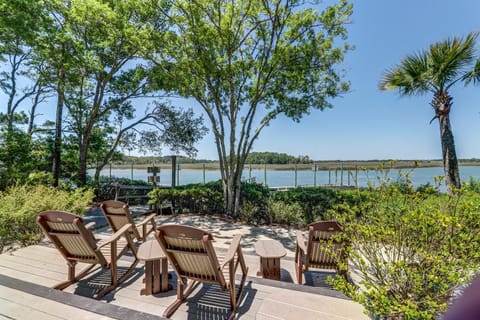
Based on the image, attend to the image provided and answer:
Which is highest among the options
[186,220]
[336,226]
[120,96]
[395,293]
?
[120,96]

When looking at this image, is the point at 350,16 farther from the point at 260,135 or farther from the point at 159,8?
the point at 159,8

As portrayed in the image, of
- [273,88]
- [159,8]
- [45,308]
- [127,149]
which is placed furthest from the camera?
[127,149]

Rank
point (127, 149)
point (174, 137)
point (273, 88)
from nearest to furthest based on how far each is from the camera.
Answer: point (273, 88)
point (174, 137)
point (127, 149)

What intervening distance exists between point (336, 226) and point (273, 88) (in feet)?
18.6

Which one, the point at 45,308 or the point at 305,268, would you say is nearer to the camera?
the point at 45,308

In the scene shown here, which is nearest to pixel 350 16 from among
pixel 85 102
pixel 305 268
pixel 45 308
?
pixel 305 268

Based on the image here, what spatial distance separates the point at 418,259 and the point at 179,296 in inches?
88.1

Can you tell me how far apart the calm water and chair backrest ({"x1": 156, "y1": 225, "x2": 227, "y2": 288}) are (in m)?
1.72

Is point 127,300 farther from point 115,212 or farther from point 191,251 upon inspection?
point 115,212

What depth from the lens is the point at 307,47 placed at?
664 cm

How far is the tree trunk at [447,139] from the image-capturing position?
7469 millimetres

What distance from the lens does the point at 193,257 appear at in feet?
7.08

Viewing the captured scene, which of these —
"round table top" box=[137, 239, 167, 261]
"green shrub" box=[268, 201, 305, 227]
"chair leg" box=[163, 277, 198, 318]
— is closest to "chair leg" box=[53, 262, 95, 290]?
"round table top" box=[137, 239, 167, 261]

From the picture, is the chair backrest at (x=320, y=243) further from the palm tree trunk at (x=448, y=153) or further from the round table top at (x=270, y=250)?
the palm tree trunk at (x=448, y=153)
